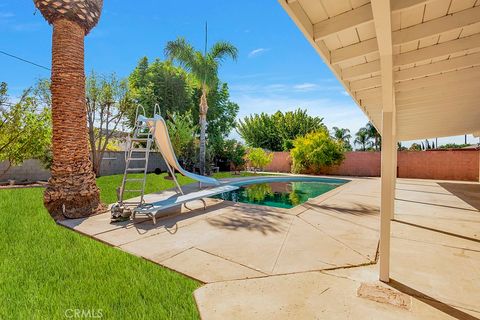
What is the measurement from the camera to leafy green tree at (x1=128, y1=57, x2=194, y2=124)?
22.6 metres

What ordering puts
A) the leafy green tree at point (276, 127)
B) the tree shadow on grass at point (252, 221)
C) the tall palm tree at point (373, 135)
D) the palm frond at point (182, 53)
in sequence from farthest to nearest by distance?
the tall palm tree at point (373, 135), the leafy green tree at point (276, 127), the palm frond at point (182, 53), the tree shadow on grass at point (252, 221)

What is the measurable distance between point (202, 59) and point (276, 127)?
19.8 m

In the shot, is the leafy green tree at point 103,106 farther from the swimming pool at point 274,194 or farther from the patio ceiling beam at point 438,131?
the patio ceiling beam at point 438,131

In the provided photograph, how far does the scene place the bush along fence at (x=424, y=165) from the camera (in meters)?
16.0

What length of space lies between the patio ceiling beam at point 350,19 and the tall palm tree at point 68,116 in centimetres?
629

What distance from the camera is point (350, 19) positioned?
2508 millimetres

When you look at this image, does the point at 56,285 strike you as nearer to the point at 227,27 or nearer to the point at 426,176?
the point at 227,27

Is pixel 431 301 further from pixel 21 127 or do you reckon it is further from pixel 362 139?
pixel 362 139

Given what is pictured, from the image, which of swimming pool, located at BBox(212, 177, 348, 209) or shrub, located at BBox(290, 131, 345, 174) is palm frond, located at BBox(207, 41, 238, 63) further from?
swimming pool, located at BBox(212, 177, 348, 209)

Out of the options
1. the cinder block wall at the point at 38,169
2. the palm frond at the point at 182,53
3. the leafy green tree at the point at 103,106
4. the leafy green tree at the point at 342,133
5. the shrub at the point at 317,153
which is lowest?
the cinder block wall at the point at 38,169

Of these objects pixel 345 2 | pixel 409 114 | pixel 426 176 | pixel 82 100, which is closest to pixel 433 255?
pixel 345 2

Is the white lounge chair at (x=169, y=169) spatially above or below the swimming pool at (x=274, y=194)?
above

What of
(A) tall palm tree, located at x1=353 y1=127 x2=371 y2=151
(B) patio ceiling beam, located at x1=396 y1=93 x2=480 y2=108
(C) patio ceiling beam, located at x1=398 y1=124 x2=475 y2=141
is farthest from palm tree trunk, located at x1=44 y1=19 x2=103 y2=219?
(A) tall palm tree, located at x1=353 y1=127 x2=371 y2=151

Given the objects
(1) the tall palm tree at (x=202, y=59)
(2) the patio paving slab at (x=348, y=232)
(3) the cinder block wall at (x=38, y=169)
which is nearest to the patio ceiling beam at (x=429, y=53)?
(2) the patio paving slab at (x=348, y=232)
